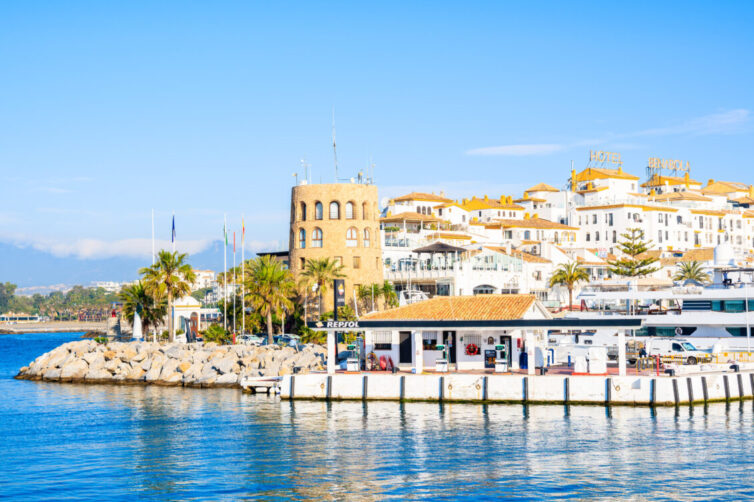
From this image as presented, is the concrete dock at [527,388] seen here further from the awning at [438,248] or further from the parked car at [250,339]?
the awning at [438,248]

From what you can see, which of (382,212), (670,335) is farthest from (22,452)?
(382,212)

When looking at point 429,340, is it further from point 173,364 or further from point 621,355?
point 173,364

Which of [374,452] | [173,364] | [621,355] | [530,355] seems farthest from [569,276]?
[374,452]

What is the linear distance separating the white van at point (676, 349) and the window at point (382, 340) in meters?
15.2

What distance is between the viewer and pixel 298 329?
82.1 metres

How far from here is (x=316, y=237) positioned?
85.1m

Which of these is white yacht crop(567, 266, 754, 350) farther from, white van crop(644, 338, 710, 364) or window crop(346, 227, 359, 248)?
window crop(346, 227, 359, 248)

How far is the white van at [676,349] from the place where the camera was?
53.7 meters

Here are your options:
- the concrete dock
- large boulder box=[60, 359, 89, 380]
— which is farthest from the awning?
the concrete dock

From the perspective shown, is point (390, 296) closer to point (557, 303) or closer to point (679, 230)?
point (557, 303)

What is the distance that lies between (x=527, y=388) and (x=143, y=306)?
42.6 meters

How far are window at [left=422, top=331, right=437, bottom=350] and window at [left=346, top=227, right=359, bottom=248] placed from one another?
3585cm

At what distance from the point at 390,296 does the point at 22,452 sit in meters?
51.7

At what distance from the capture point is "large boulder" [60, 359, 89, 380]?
6519cm
